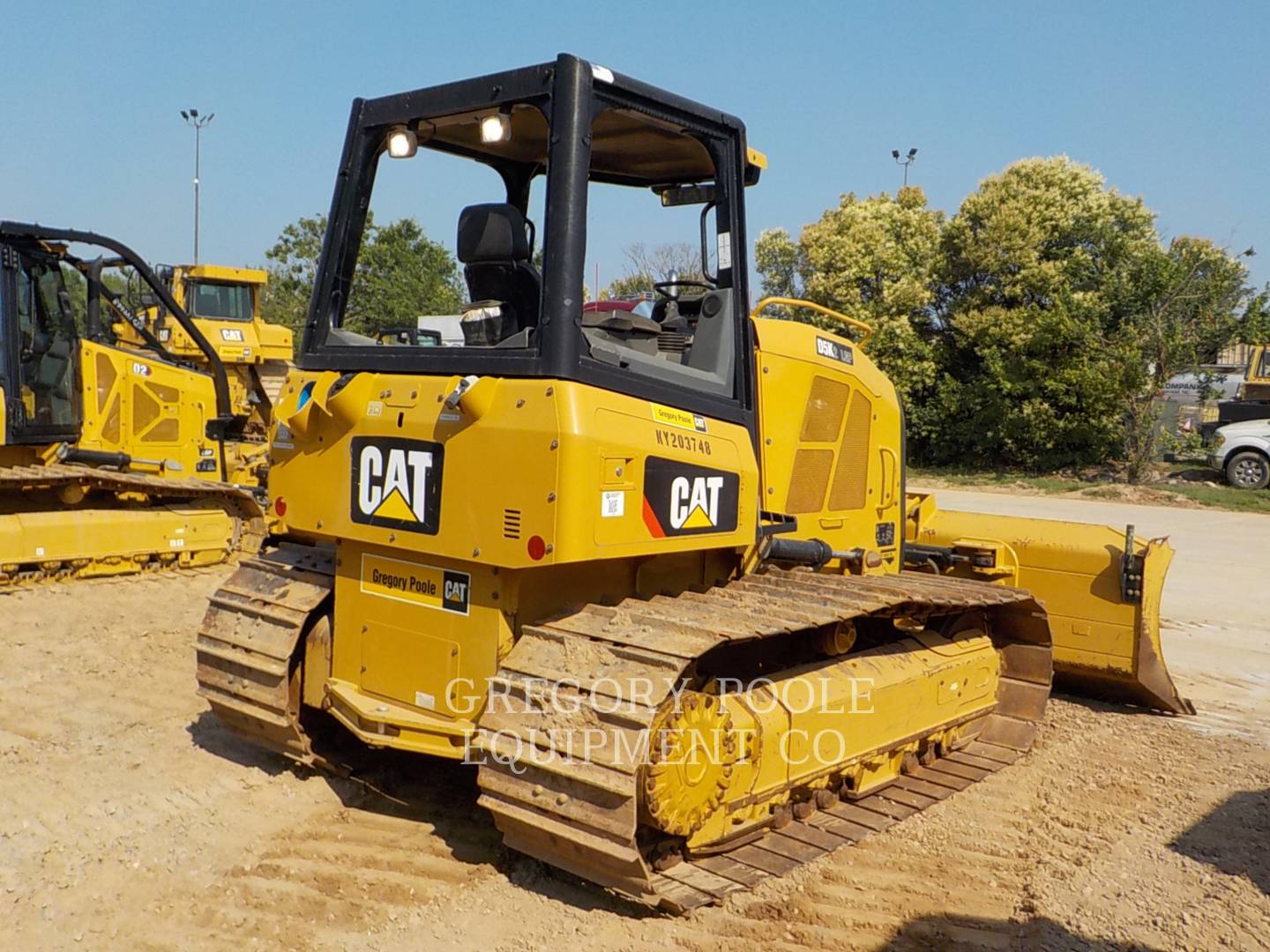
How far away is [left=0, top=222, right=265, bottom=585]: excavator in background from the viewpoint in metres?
9.01

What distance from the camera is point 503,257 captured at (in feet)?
13.5

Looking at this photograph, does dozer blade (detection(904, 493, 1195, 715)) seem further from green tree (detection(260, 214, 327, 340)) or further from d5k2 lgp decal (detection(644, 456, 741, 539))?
green tree (detection(260, 214, 327, 340))

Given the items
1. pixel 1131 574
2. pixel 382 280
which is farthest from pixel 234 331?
pixel 1131 574

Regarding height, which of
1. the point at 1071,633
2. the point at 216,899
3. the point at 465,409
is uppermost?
the point at 465,409

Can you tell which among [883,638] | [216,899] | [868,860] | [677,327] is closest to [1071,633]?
[883,638]

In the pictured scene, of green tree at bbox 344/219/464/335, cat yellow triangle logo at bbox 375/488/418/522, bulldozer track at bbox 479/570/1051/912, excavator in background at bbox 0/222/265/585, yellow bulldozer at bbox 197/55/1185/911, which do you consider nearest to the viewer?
bulldozer track at bbox 479/570/1051/912

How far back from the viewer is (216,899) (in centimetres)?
374

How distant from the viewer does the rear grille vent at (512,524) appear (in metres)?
3.66

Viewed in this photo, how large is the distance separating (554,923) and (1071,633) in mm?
4040

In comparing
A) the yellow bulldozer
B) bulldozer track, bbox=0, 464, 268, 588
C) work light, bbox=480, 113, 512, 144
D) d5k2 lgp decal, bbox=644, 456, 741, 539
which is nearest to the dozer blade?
the yellow bulldozer

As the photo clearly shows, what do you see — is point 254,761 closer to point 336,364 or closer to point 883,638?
point 336,364

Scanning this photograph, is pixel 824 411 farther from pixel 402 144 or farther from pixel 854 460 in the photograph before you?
pixel 402 144

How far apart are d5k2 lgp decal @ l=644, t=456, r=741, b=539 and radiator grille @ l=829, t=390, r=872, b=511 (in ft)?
4.02

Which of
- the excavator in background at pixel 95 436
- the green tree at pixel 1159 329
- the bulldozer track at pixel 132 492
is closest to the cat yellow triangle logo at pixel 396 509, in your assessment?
the bulldozer track at pixel 132 492
